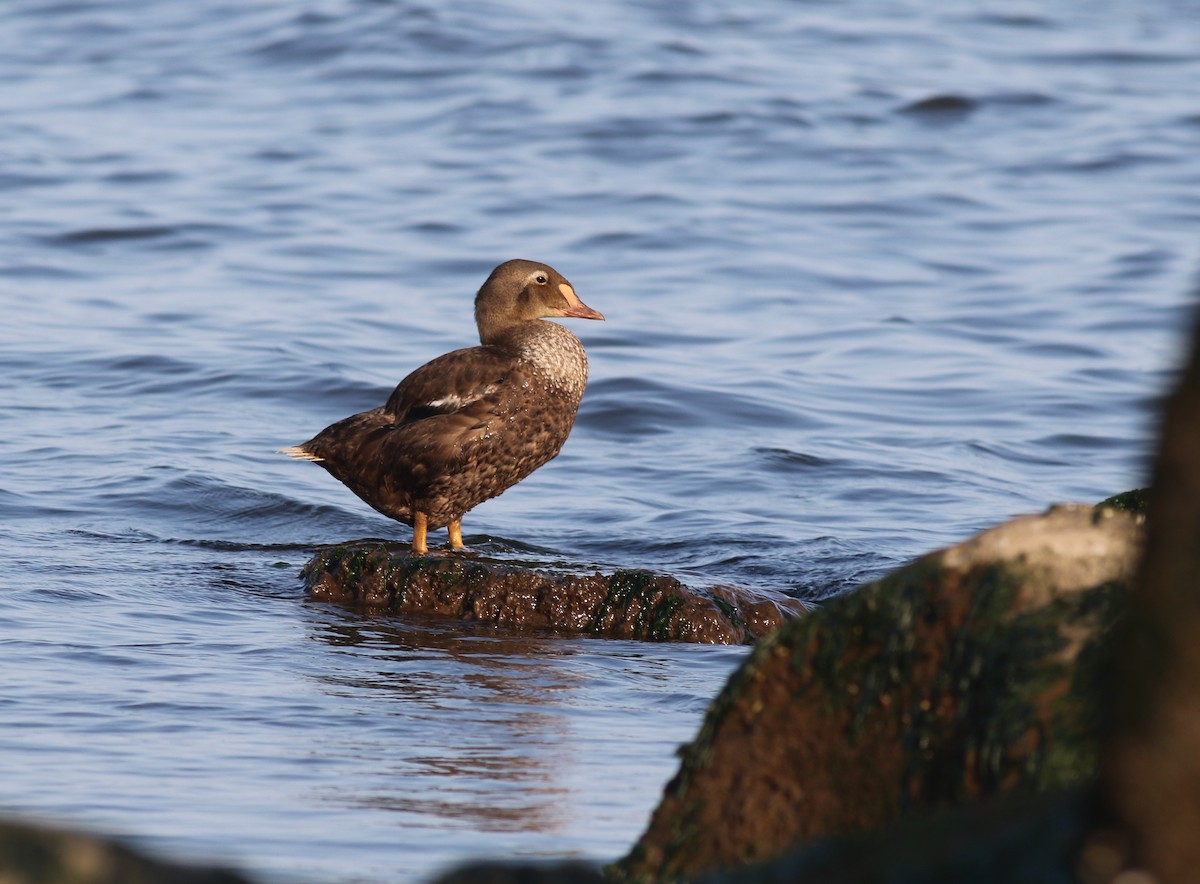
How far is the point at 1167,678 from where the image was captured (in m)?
1.98

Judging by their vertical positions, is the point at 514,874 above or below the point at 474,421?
above

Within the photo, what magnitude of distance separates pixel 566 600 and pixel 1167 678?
16.9 feet

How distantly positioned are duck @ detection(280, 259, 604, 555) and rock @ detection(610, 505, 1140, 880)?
442 cm

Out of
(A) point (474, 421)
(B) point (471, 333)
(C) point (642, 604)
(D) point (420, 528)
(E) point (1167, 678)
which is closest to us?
(E) point (1167, 678)

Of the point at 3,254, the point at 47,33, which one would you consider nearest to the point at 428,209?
the point at 3,254

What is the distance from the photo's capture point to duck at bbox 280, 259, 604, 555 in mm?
7688

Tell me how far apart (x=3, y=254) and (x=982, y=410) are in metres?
9.35

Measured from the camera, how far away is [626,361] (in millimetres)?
13086

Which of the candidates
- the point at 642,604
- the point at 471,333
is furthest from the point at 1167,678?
the point at 471,333

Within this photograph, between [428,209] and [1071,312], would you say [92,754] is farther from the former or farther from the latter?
[428,209]

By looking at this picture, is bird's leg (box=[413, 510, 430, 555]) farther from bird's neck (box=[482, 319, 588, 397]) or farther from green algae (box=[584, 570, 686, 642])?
green algae (box=[584, 570, 686, 642])

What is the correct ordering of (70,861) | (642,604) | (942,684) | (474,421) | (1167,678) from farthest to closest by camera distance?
(474,421) < (642,604) < (942,684) < (70,861) < (1167,678)

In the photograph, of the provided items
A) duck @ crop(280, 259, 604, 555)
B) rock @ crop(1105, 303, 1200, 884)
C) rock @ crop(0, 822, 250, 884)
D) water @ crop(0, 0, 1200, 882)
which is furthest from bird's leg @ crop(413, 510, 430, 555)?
rock @ crop(1105, 303, 1200, 884)

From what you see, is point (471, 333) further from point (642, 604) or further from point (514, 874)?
point (514, 874)
